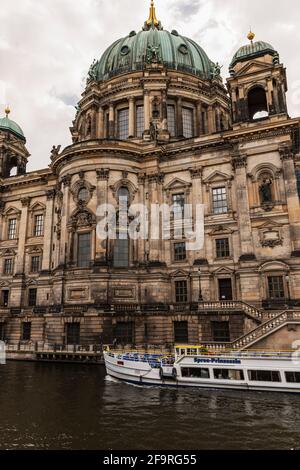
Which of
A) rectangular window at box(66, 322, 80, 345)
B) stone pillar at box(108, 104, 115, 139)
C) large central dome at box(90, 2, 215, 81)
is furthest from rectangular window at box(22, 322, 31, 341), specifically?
large central dome at box(90, 2, 215, 81)

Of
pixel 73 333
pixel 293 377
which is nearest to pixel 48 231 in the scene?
pixel 73 333

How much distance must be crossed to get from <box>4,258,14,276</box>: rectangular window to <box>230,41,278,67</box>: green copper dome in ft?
117

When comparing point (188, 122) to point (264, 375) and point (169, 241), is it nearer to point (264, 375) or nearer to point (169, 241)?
point (169, 241)

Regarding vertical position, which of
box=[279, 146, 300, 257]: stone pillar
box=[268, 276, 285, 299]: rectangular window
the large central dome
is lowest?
box=[268, 276, 285, 299]: rectangular window

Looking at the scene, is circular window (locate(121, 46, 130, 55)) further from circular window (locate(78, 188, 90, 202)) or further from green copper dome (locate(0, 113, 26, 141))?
circular window (locate(78, 188, 90, 202))

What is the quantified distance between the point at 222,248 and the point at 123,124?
81.6 feet

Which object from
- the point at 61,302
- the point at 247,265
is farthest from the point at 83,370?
the point at 247,265

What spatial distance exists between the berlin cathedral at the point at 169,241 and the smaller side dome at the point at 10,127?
35.0 ft

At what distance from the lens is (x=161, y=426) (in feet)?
47.2

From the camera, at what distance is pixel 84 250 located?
A: 121ft

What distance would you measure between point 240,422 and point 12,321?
3221 cm

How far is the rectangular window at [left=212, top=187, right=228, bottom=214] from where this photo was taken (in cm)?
3634

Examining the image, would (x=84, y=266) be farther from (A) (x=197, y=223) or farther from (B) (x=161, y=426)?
(B) (x=161, y=426)
